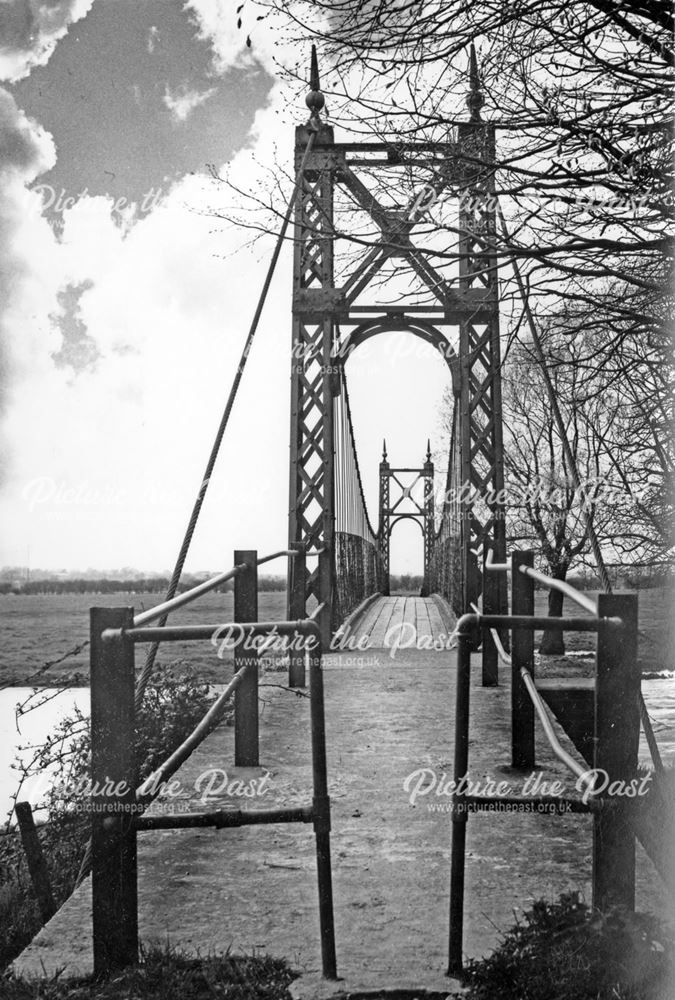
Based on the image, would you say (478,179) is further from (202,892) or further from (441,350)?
(441,350)

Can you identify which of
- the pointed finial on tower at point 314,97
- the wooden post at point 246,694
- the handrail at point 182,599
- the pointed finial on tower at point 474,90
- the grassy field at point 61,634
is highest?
the pointed finial on tower at point 314,97

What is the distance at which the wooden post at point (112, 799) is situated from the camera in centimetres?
190

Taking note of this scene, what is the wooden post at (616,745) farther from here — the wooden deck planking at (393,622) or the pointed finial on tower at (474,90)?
the wooden deck planking at (393,622)

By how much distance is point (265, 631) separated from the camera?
2.26 m

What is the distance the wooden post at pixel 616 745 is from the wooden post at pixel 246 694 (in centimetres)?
183

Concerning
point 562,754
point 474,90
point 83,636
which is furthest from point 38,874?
point 83,636

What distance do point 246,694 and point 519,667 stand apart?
3.74 feet

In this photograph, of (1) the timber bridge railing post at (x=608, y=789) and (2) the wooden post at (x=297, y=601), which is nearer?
(1) the timber bridge railing post at (x=608, y=789)

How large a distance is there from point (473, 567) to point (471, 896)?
4.95m

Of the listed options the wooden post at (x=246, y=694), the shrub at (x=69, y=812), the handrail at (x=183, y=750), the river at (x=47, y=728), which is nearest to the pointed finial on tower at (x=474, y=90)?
the wooden post at (x=246, y=694)

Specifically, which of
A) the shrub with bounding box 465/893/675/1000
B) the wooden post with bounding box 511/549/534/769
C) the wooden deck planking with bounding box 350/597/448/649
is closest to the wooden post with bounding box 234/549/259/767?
the wooden post with bounding box 511/549/534/769

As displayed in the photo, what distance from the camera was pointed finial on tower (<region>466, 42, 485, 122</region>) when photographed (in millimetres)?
3447

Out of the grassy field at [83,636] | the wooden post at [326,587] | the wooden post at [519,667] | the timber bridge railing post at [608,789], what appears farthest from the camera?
the grassy field at [83,636]

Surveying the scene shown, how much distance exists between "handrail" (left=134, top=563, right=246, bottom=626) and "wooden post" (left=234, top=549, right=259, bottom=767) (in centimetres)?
7
